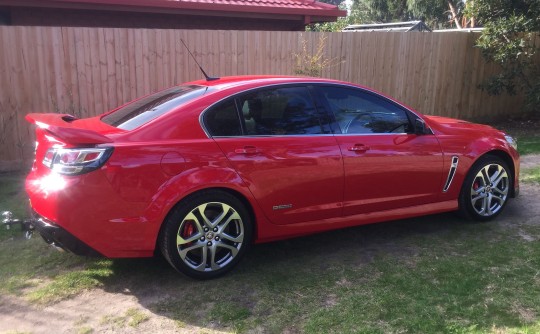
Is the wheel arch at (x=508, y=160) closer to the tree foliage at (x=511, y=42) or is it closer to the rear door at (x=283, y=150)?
the rear door at (x=283, y=150)

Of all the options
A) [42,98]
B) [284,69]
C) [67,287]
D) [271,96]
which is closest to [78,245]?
[67,287]

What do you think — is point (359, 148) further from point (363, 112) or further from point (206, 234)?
point (206, 234)

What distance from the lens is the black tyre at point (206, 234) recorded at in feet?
12.1

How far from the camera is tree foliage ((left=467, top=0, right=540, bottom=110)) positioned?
10070mm

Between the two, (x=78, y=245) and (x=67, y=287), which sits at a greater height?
(x=78, y=245)

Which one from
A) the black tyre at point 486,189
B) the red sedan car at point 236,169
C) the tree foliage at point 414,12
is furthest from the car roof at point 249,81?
the tree foliage at point 414,12

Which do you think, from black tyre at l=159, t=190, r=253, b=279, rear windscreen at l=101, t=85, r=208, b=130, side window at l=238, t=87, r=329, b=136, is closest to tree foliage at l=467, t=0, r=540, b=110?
side window at l=238, t=87, r=329, b=136

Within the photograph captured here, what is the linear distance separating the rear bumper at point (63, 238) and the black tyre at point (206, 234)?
0.53 m

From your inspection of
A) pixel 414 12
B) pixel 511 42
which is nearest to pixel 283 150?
pixel 511 42

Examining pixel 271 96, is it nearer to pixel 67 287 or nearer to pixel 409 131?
pixel 409 131

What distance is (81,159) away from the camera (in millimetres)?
3488

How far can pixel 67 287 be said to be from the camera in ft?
12.7

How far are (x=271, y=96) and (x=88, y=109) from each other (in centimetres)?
439

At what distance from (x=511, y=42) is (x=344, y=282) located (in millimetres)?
8395
